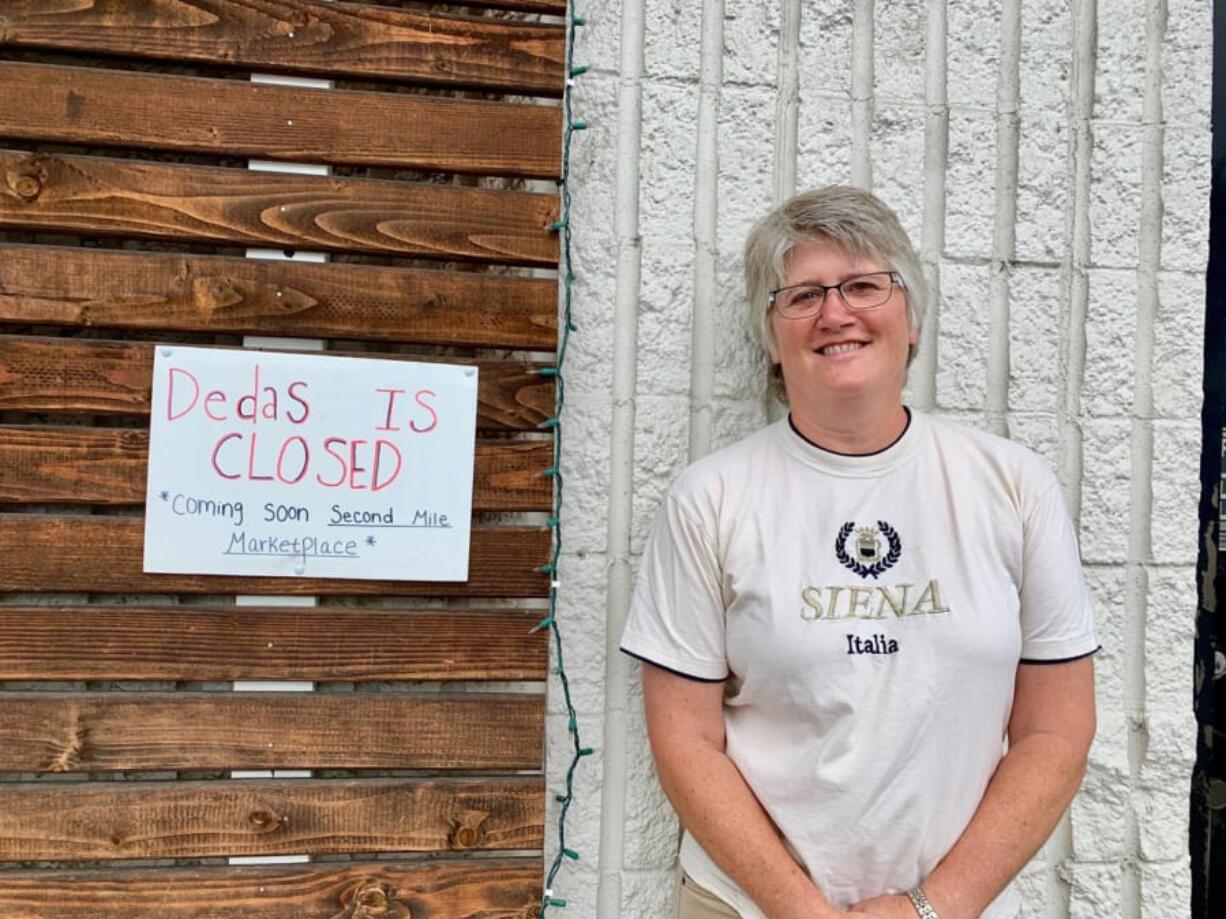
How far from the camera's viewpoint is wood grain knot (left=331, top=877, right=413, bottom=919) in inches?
68.2

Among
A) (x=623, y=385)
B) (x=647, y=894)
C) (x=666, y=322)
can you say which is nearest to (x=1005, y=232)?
(x=666, y=322)

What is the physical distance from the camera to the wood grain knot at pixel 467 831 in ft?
5.74

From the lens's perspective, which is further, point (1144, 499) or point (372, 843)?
point (1144, 499)

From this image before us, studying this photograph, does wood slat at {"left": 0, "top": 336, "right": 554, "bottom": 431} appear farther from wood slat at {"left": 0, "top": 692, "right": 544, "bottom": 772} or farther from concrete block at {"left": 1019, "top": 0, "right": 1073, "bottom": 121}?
concrete block at {"left": 1019, "top": 0, "right": 1073, "bottom": 121}

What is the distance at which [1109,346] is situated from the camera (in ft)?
6.27

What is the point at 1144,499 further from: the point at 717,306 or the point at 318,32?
the point at 318,32

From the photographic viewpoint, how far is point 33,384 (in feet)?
5.48

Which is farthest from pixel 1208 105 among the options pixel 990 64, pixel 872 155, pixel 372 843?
pixel 372 843

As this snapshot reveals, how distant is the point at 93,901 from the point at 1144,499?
6.68ft

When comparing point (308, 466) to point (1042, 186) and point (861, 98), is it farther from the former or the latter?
point (1042, 186)

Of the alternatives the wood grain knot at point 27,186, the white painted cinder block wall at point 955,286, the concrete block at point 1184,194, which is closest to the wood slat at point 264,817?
the white painted cinder block wall at point 955,286

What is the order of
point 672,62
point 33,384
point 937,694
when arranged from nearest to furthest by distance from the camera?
point 937,694
point 33,384
point 672,62

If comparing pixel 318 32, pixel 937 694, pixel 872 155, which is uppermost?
pixel 318 32

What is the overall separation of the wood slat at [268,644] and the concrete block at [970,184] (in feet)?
3.50
